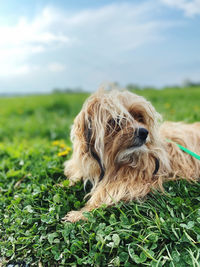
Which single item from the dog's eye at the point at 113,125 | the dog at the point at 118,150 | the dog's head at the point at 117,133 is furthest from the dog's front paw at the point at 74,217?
the dog's eye at the point at 113,125

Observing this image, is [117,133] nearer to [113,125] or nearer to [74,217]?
[113,125]

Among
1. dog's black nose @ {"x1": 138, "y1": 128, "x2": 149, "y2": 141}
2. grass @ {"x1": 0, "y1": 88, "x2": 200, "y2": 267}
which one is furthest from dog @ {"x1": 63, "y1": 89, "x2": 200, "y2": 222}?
grass @ {"x1": 0, "y1": 88, "x2": 200, "y2": 267}

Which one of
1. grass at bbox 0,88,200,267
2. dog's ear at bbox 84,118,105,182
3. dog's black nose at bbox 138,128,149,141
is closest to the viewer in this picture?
grass at bbox 0,88,200,267

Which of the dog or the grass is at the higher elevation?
the dog

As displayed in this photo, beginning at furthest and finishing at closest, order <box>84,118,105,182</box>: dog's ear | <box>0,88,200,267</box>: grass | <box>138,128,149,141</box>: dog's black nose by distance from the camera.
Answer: <box>84,118,105,182</box>: dog's ear → <box>138,128,149,141</box>: dog's black nose → <box>0,88,200,267</box>: grass

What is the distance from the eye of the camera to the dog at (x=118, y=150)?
109 inches

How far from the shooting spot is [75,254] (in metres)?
2.42

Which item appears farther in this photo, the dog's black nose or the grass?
the dog's black nose

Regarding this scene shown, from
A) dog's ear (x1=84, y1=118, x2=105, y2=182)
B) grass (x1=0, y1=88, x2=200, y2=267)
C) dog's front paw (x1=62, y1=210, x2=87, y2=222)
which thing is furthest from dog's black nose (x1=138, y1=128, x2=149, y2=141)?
dog's front paw (x1=62, y1=210, x2=87, y2=222)

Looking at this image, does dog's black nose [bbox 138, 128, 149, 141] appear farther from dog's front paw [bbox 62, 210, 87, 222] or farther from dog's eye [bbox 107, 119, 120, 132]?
dog's front paw [bbox 62, 210, 87, 222]

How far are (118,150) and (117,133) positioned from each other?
6.9 inches

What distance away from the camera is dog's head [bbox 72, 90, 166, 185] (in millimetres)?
2754

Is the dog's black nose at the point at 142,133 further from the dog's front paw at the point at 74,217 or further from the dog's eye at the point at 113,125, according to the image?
the dog's front paw at the point at 74,217

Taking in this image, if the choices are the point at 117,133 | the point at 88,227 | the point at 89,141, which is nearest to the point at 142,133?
the point at 117,133
